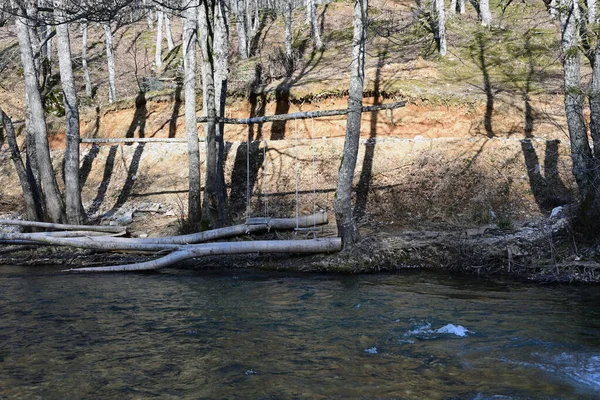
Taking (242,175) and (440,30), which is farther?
(440,30)

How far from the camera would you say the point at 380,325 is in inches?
302

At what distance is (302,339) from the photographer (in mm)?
7137

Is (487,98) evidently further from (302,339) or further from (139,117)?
→ (139,117)

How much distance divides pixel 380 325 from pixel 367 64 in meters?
16.1

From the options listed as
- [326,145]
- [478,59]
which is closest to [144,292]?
[326,145]

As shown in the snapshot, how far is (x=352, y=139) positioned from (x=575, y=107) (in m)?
4.73

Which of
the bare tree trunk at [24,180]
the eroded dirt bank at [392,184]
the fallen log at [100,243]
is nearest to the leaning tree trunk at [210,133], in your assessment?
the eroded dirt bank at [392,184]

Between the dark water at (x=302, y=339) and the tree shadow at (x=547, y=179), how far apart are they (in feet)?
15.1

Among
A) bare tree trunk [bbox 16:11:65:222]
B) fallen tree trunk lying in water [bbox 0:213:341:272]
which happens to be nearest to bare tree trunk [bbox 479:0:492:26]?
fallen tree trunk lying in water [bbox 0:213:341:272]

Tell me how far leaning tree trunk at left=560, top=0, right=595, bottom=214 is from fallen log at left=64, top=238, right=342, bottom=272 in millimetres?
5187

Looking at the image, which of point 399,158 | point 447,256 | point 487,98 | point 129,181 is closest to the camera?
point 447,256

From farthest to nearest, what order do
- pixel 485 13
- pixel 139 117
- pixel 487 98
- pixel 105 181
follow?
pixel 485 13 → pixel 139 117 → pixel 105 181 → pixel 487 98

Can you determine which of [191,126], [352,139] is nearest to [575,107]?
[352,139]

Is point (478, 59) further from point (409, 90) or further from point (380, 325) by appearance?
point (380, 325)
